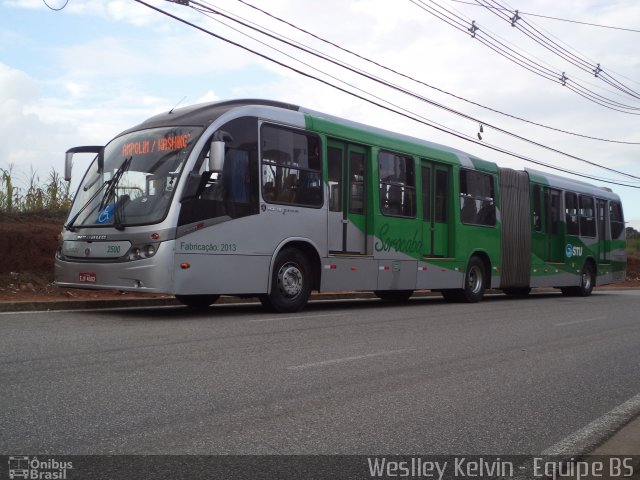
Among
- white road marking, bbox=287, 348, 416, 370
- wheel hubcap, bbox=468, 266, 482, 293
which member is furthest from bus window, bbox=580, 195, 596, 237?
white road marking, bbox=287, 348, 416, 370

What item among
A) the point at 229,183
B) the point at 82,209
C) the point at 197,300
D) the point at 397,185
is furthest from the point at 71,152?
the point at 397,185

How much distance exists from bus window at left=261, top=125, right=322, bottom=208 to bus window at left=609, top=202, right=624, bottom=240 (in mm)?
14491

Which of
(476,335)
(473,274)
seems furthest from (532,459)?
(473,274)

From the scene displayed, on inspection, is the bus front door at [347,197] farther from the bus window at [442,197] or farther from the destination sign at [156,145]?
the destination sign at [156,145]

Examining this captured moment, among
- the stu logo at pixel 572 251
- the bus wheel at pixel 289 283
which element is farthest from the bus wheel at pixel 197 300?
the stu logo at pixel 572 251

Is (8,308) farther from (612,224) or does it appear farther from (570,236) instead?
(612,224)

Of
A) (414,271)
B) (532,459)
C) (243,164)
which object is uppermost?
(243,164)

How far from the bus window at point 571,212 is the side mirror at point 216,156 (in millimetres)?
13420

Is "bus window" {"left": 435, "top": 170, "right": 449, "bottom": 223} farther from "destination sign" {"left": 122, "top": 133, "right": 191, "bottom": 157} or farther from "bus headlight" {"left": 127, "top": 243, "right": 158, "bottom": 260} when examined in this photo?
"bus headlight" {"left": 127, "top": 243, "right": 158, "bottom": 260}

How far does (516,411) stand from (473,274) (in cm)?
1175

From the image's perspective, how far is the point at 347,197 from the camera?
523 inches

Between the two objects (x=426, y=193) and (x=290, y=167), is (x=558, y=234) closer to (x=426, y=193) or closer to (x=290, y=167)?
(x=426, y=193)

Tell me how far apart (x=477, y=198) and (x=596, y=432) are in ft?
40.9

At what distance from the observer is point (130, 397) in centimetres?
546
